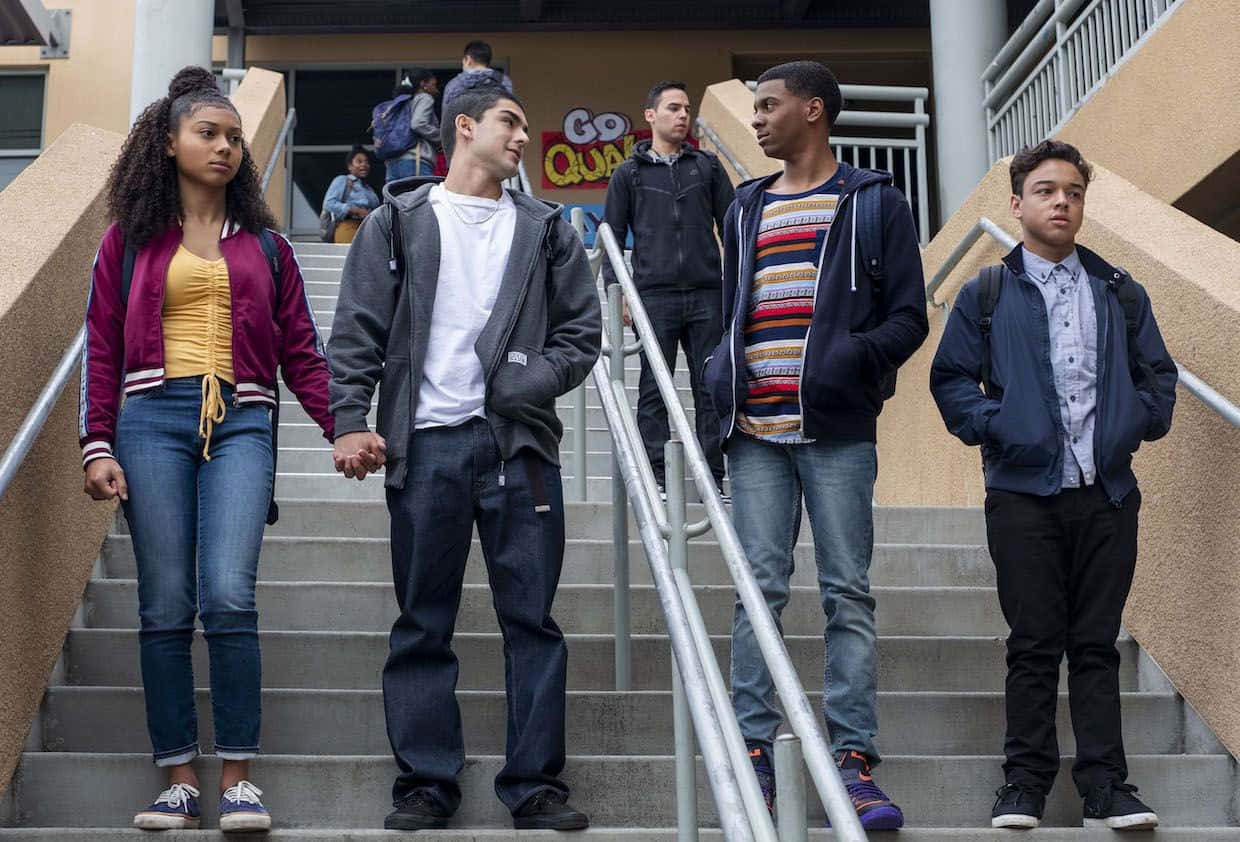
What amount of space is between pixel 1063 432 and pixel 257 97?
7.04 meters

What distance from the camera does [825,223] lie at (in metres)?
4.04

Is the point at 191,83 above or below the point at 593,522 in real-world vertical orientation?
above

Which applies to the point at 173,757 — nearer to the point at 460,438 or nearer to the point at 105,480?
the point at 105,480

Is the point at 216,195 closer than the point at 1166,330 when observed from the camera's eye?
Yes

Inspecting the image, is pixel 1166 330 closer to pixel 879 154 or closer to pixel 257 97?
pixel 257 97

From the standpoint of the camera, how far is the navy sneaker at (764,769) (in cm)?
366

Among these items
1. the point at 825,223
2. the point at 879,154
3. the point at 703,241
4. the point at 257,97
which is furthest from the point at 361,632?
the point at 879,154

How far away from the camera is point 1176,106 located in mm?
8031

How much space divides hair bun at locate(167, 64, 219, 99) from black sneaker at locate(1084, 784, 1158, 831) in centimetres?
277

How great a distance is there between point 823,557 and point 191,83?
6.55 feet

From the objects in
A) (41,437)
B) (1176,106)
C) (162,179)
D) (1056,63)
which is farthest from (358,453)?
(1056,63)

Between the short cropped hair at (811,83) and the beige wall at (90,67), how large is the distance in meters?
12.0

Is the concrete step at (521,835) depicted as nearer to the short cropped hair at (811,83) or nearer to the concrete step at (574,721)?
the concrete step at (574,721)

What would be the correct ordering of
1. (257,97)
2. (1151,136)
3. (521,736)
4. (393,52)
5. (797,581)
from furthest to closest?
(393,52), (257,97), (1151,136), (797,581), (521,736)
